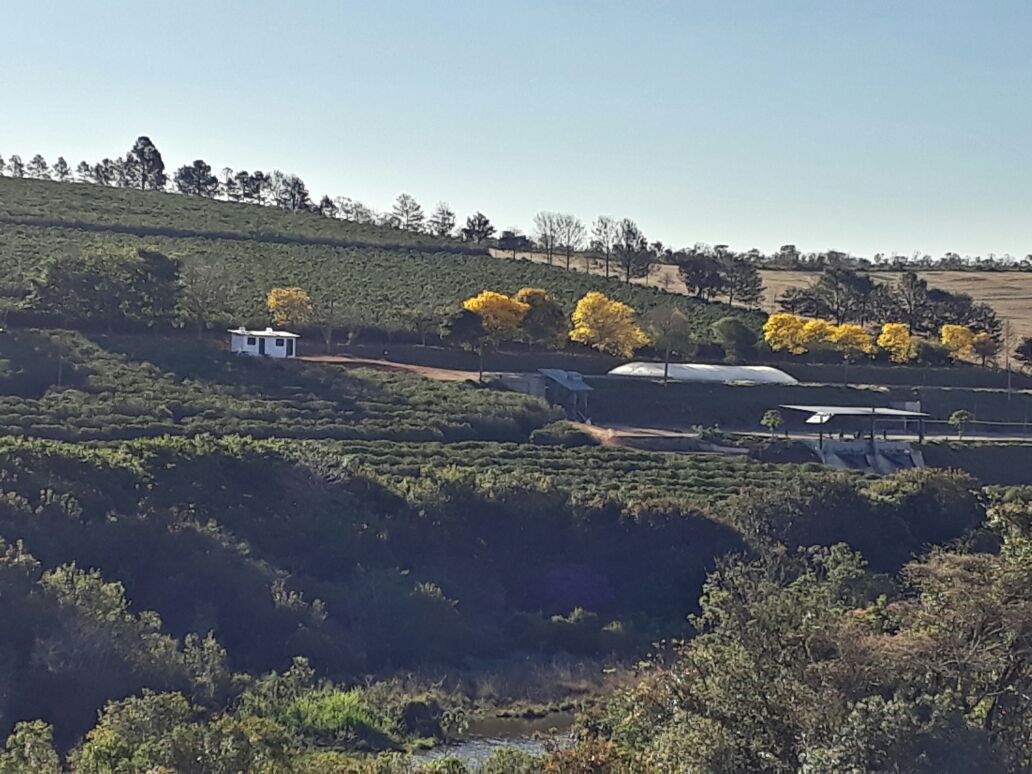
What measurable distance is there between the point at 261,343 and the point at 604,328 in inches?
700

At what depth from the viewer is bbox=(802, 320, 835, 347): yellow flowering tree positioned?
72875mm

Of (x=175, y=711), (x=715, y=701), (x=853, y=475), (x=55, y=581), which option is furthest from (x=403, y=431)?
(x=715, y=701)

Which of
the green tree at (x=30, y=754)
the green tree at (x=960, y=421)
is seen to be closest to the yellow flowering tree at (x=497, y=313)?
the green tree at (x=960, y=421)

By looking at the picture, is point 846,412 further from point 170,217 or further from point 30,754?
point 170,217

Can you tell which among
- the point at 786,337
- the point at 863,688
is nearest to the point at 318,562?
the point at 863,688

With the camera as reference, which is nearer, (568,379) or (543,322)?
(568,379)

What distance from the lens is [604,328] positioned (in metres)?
68.0

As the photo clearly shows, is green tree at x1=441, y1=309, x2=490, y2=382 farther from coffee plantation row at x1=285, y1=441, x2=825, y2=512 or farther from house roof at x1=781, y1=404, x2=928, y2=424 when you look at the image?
coffee plantation row at x1=285, y1=441, x2=825, y2=512

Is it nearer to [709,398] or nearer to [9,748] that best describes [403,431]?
[709,398]

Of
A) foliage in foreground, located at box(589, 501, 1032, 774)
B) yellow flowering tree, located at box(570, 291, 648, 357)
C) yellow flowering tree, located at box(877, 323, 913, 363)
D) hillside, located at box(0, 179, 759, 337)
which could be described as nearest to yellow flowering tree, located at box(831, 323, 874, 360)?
yellow flowering tree, located at box(877, 323, 913, 363)

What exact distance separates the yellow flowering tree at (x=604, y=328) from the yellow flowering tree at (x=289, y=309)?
42.4ft

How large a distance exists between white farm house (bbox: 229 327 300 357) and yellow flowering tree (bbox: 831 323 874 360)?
29209 millimetres

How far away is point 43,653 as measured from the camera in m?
26.7

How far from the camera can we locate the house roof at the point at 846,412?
57.5 m
